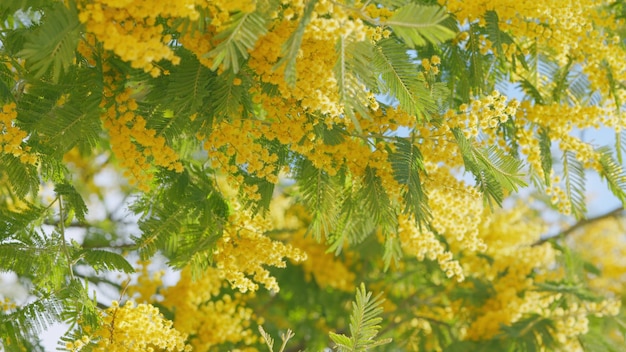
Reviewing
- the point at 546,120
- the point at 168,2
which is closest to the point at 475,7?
the point at 546,120

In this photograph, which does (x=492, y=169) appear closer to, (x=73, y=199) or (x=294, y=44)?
(x=294, y=44)

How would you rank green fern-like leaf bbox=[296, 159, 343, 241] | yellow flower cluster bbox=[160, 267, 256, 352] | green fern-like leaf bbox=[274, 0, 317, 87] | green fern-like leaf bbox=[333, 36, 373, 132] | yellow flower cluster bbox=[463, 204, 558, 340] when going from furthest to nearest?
yellow flower cluster bbox=[463, 204, 558, 340]
yellow flower cluster bbox=[160, 267, 256, 352]
green fern-like leaf bbox=[296, 159, 343, 241]
green fern-like leaf bbox=[333, 36, 373, 132]
green fern-like leaf bbox=[274, 0, 317, 87]

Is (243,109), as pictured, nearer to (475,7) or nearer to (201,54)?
(201,54)

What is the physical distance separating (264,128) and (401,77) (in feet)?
1.86

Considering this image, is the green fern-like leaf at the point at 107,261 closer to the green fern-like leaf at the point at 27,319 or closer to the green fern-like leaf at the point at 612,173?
the green fern-like leaf at the point at 27,319

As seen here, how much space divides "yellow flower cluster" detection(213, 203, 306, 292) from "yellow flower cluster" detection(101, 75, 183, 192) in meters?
0.66

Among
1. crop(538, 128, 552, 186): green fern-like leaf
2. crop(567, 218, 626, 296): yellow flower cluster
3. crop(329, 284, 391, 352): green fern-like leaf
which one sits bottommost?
crop(329, 284, 391, 352): green fern-like leaf

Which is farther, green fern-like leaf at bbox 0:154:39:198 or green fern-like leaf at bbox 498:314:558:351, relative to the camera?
green fern-like leaf at bbox 498:314:558:351

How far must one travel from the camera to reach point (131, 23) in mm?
2469

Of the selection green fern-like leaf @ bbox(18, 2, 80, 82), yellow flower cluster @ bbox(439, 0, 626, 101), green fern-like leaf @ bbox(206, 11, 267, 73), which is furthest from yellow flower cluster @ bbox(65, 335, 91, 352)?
yellow flower cluster @ bbox(439, 0, 626, 101)

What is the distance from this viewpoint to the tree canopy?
8.25 ft

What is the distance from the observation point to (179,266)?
11.9ft

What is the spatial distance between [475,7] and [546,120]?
79cm

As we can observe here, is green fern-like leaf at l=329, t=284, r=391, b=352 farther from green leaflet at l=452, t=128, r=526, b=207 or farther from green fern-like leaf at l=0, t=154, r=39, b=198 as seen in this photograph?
green fern-like leaf at l=0, t=154, r=39, b=198
